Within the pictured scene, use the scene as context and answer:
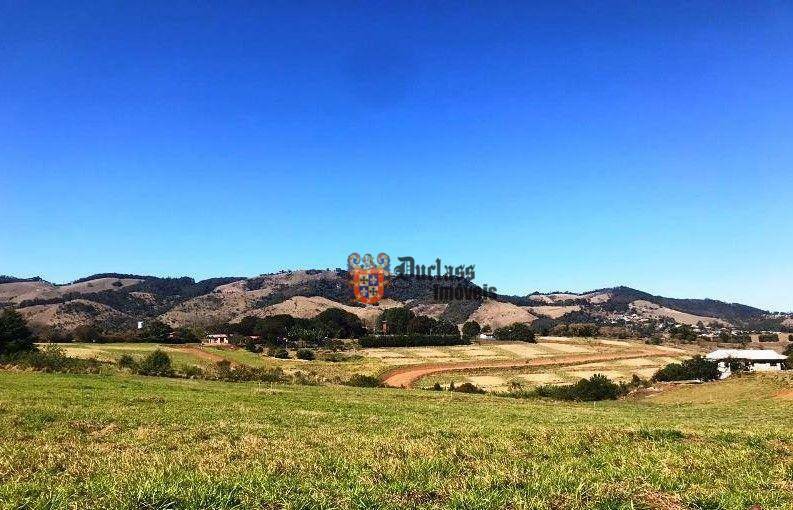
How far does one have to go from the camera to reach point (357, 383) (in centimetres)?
5847

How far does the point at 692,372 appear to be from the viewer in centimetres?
7025

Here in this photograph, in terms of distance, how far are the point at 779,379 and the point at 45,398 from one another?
179 ft

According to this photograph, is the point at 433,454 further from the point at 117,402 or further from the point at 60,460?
the point at 117,402

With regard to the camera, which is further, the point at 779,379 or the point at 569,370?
the point at 569,370

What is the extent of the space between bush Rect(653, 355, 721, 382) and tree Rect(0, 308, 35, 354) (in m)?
75.4

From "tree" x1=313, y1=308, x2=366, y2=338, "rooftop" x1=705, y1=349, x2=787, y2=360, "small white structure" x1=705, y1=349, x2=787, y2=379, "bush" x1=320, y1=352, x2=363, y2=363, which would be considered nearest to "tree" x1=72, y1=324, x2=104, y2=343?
"tree" x1=313, y1=308, x2=366, y2=338

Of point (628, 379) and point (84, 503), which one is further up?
point (84, 503)

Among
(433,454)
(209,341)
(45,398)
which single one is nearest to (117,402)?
(45,398)

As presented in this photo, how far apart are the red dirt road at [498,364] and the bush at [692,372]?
29.5 metres

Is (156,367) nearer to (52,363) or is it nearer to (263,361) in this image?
(52,363)

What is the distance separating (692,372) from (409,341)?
71.2 metres

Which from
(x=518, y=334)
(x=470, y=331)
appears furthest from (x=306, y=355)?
(x=470, y=331)

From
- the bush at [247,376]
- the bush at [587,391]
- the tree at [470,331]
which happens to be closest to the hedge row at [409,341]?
the tree at [470,331]

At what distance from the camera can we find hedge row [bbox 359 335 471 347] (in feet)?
422
